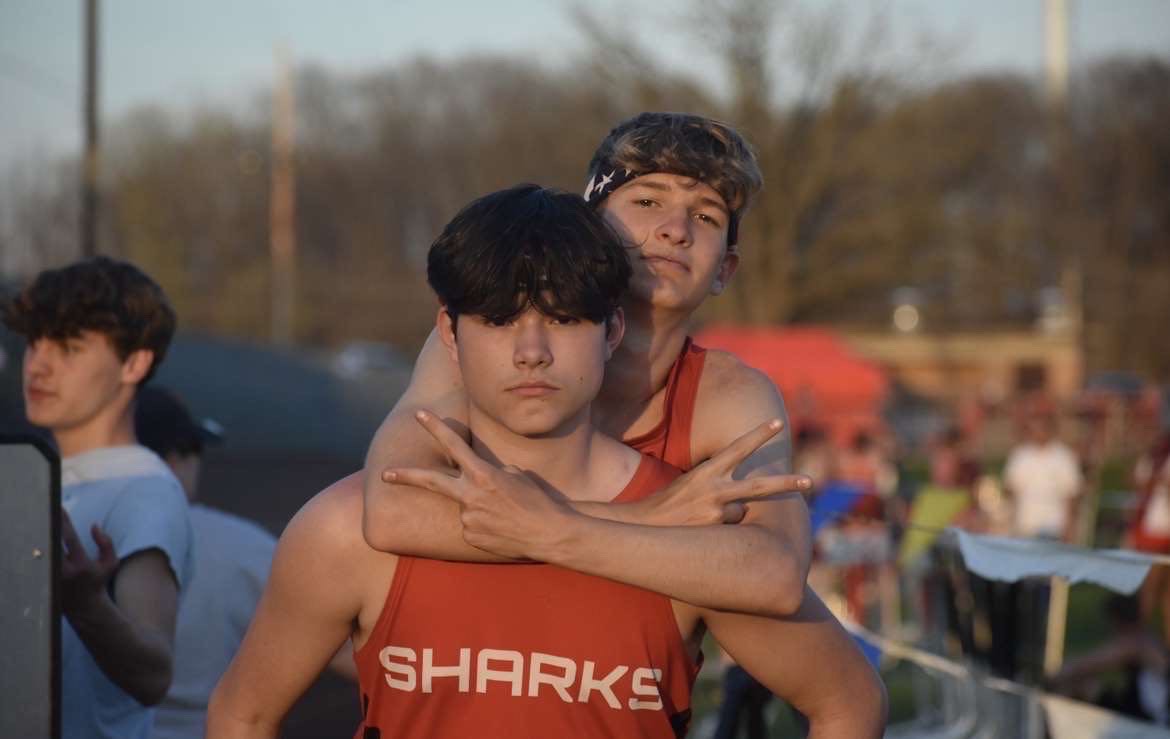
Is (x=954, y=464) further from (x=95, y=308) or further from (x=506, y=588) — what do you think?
(x=506, y=588)

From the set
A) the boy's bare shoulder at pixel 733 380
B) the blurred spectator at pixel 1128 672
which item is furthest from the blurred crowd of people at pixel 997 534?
the boy's bare shoulder at pixel 733 380

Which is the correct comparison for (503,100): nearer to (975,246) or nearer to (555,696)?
(975,246)

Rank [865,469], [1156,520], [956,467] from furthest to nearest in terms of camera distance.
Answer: [865,469] → [956,467] → [1156,520]

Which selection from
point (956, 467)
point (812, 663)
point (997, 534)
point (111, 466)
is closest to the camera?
point (812, 663)

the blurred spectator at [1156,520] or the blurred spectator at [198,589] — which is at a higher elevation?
the blurred spectator at [198,589]

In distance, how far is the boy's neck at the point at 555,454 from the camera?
2.25 meters

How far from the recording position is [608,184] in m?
2.66

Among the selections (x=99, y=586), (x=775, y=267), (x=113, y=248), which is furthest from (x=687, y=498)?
(x=775, y=267)

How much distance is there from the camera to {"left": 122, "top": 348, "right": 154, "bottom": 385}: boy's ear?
3.37 m

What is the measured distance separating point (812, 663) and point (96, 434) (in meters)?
1.80

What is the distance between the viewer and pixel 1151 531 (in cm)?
1066

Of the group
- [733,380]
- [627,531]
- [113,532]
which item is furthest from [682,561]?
[113,532]

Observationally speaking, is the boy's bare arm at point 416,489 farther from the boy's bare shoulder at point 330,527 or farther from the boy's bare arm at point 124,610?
the boy's bare arm at point 124,610

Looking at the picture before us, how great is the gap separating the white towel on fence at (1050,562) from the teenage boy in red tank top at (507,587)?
1.79 m
